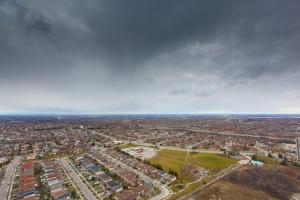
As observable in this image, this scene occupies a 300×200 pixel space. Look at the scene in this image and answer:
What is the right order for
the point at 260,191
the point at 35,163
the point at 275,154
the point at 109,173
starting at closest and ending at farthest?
the point at 260,191
the point at 109,173
the point at 35,163
the point at 275,154

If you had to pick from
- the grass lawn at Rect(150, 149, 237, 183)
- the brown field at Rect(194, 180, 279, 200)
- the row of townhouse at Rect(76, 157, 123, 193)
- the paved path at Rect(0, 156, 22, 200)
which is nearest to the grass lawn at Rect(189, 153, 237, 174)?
the grass lawn at Rect(150, 149, 237, 183)

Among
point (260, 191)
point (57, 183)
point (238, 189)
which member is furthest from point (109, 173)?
point (260, 191)

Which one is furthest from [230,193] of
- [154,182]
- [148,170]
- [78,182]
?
[78,182]

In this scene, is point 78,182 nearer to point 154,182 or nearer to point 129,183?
point 129,183

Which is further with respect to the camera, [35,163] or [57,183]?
[35,163]

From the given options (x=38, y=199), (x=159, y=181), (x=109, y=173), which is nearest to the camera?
(x=38, y=199)

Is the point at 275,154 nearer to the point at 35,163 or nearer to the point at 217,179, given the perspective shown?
the point at 217,179

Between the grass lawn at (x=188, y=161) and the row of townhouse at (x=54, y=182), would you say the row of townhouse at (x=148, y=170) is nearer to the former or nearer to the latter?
the grass lawn at (x=188, y=161)
